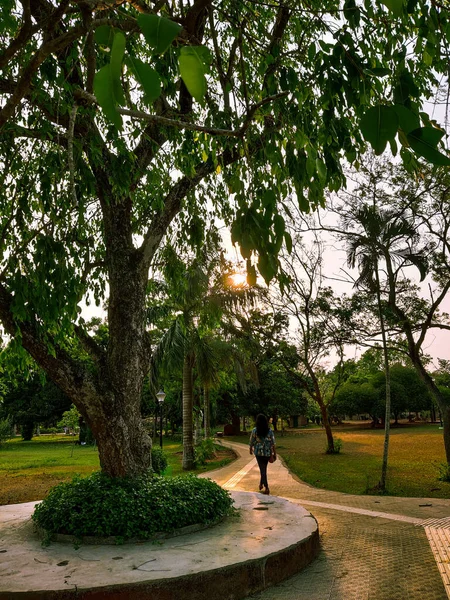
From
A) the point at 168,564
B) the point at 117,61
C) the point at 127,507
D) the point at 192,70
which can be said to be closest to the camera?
the point at 117,61

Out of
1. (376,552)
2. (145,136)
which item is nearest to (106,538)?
(376,552)

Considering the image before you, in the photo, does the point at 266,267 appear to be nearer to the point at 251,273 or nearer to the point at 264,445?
the point at 251,273

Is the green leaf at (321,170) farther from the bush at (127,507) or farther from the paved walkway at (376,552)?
the bush at (127,507)

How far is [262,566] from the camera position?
17.2 feet

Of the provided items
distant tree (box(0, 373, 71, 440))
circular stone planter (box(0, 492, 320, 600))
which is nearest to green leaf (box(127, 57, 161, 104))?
circular stone planter (box(0, 492, 320, 600))

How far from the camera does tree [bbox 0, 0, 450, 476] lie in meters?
1.92

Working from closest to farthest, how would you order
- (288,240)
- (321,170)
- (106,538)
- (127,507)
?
(288,240) → (321,170) → (106,538) → (127,507)

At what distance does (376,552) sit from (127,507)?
3459 millimetres

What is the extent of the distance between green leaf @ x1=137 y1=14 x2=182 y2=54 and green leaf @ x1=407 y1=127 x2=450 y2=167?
0.66 metres

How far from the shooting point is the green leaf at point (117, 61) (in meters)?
1.06

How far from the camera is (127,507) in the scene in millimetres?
6379

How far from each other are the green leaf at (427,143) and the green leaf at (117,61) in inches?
29.5

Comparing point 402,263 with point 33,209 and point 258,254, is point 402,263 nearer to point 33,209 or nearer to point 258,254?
point 33,209

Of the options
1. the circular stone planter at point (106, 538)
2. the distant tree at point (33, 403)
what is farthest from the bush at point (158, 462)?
the distant tree at point (33, 403)
